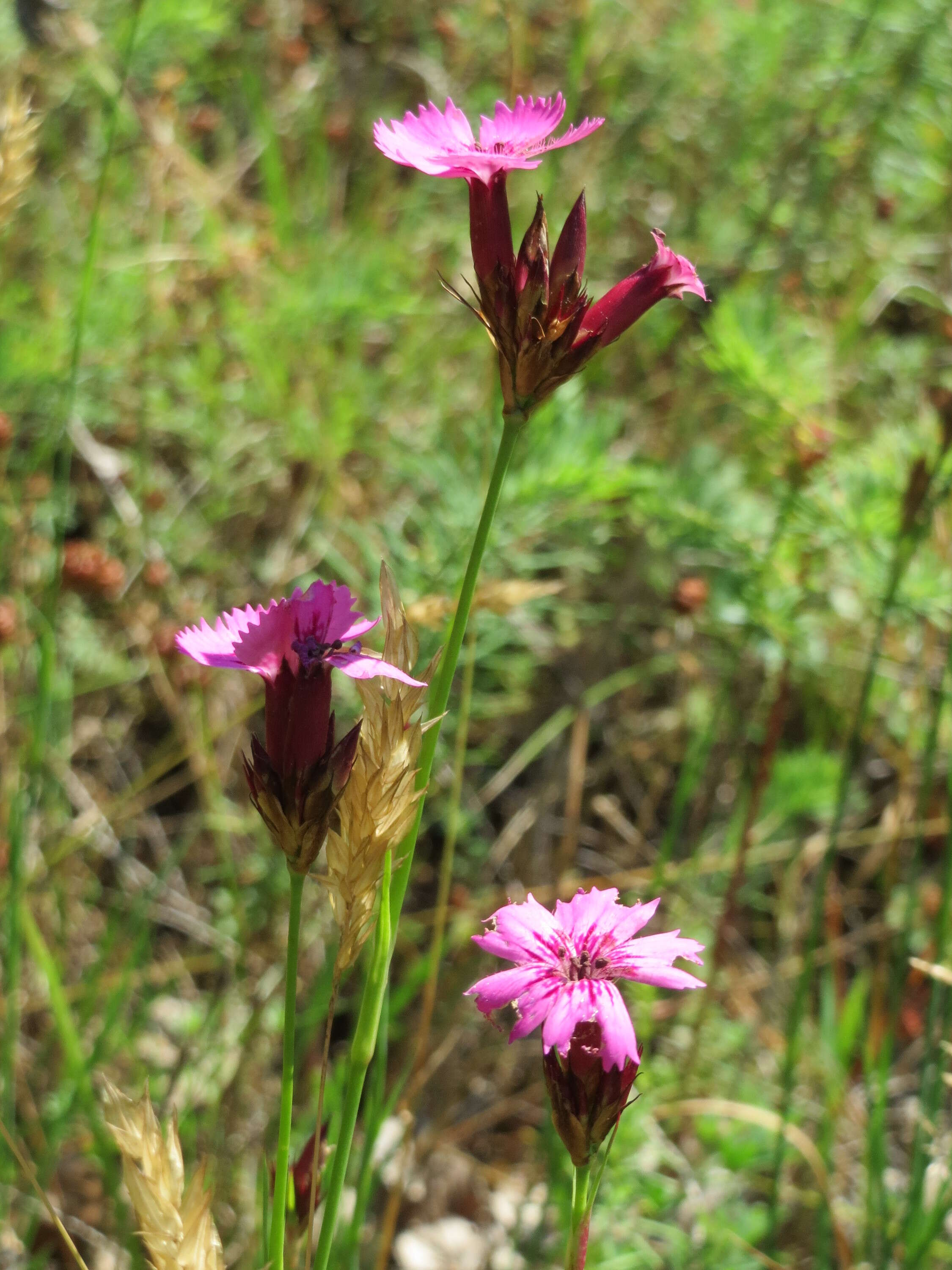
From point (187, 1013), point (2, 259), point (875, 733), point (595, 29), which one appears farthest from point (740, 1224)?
point (595, 29)

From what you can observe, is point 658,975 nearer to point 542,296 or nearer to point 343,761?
point 343,761

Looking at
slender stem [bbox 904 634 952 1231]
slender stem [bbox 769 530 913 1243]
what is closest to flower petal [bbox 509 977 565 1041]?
slender stem [bbox 904 634 952 1231]

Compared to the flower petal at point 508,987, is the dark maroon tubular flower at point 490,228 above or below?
above

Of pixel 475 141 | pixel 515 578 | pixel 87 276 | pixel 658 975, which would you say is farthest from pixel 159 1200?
pixel 515 578

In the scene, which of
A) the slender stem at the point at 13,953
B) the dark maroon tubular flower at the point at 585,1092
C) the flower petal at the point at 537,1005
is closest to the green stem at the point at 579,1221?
the dark maroon tubular flower at the point at 585,1092

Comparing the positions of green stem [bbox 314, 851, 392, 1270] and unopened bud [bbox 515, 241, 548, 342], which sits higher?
unopened bud [bbox 515, 241, 548, 342]

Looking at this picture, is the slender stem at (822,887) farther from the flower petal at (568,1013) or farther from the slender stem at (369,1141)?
the flower petal at (568,1013)

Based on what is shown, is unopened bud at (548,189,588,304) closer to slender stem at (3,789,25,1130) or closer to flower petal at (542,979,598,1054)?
flower petal at (542,979,598,1054)

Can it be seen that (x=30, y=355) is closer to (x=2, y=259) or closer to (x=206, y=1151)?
(x=2, y=259)
